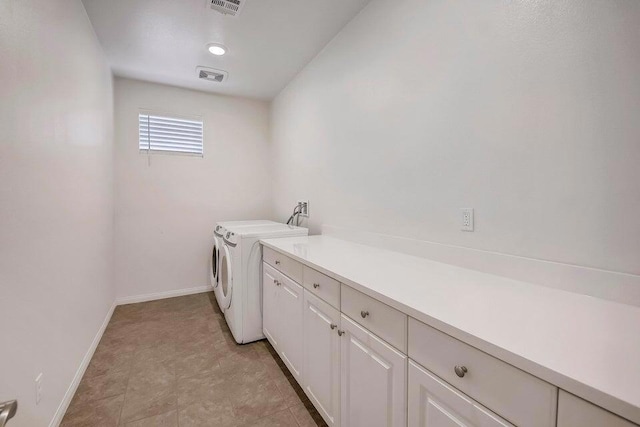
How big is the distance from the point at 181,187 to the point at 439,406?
344 cm

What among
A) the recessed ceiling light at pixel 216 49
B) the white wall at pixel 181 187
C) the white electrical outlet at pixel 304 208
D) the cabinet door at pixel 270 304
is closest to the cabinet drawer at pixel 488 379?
the cabinet door at pixel 270 304

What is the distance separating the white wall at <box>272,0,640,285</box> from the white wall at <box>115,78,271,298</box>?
1971 mm

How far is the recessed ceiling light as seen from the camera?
246 centimetres

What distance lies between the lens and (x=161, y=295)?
11.2ft

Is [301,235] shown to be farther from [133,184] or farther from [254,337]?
[133,184]

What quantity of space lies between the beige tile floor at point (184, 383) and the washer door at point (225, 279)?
0.30 metres

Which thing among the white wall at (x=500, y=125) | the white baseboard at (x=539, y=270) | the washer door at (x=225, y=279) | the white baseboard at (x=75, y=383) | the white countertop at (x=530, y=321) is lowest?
the white baseboard at (x=75, y=383)

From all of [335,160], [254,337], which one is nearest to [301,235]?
[335,160]

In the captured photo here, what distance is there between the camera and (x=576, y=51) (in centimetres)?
98

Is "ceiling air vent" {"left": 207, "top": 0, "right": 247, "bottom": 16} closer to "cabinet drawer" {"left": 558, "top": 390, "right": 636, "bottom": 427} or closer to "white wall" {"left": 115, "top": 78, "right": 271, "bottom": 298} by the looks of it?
"white wall" {"left": 115, "top": 78, "right": 271, "bottom": 298}

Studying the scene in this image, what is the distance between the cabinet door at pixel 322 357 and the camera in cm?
130

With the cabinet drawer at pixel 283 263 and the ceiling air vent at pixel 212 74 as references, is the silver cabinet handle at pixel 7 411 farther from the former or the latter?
the ceiling air vent at pixel 212 74

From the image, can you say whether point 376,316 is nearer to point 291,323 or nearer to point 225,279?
point 291,323

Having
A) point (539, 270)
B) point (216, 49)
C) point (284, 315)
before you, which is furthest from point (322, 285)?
point (216, 49)
